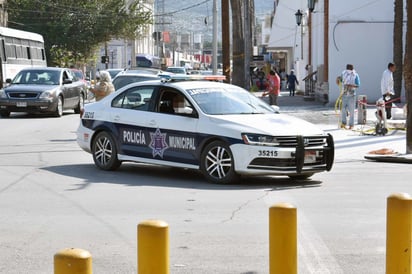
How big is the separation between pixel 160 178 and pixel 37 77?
14992mm

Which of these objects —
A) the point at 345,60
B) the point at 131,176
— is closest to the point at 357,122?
the point at 345,60

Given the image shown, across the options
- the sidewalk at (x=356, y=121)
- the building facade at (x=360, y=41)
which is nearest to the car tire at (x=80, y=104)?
the sidewalk at (x=356, y=121)

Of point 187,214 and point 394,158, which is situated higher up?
point 187,214

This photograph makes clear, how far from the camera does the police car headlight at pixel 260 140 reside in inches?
438

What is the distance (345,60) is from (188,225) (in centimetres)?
2520

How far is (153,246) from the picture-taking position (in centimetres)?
370

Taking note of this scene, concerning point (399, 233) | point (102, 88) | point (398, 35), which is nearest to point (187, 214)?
point (399, 233)

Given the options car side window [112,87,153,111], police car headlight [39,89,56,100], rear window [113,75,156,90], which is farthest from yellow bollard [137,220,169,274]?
police car headlight [39,89,56,100]

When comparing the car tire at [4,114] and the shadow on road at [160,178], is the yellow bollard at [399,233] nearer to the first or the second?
the shadow on road at [160,178]

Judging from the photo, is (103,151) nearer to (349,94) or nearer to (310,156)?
(310,156)

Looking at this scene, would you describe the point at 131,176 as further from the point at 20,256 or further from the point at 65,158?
the point at 20,256

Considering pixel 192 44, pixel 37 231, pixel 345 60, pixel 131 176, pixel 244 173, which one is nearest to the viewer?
pixel 37 231

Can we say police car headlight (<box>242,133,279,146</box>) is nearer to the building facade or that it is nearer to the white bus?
the building facade

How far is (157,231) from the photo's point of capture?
3.64 metres
